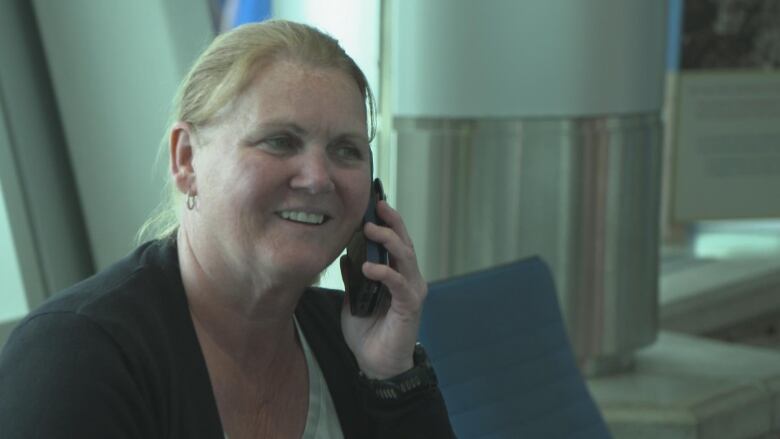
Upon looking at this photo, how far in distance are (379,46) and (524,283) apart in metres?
1.19

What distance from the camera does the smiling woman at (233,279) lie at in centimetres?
134

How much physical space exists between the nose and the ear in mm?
149

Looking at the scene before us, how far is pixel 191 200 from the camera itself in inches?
60.6

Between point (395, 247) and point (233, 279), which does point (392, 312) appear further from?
point (233, 279)

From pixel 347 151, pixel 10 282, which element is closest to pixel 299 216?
pixel 347 151

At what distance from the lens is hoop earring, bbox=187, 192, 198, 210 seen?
1.53 meters

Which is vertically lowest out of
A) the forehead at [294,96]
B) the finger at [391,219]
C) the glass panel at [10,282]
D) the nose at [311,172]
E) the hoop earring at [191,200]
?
the glass panel at [10,282]

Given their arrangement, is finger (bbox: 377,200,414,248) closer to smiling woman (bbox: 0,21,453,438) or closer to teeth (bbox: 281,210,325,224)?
smiling woman (bbox: 0,21,453,438)

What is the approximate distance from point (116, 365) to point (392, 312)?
48 centimetres

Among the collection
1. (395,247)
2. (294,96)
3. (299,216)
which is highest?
(294,96)

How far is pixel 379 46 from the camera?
3.17 m

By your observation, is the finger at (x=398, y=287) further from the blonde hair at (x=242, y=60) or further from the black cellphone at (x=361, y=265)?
the blonde hair at (x=242, y=60)

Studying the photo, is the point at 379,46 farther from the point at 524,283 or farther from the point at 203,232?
the point at 203,232

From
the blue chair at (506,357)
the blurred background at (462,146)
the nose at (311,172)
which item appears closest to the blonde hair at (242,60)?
the nose at (311,172)
